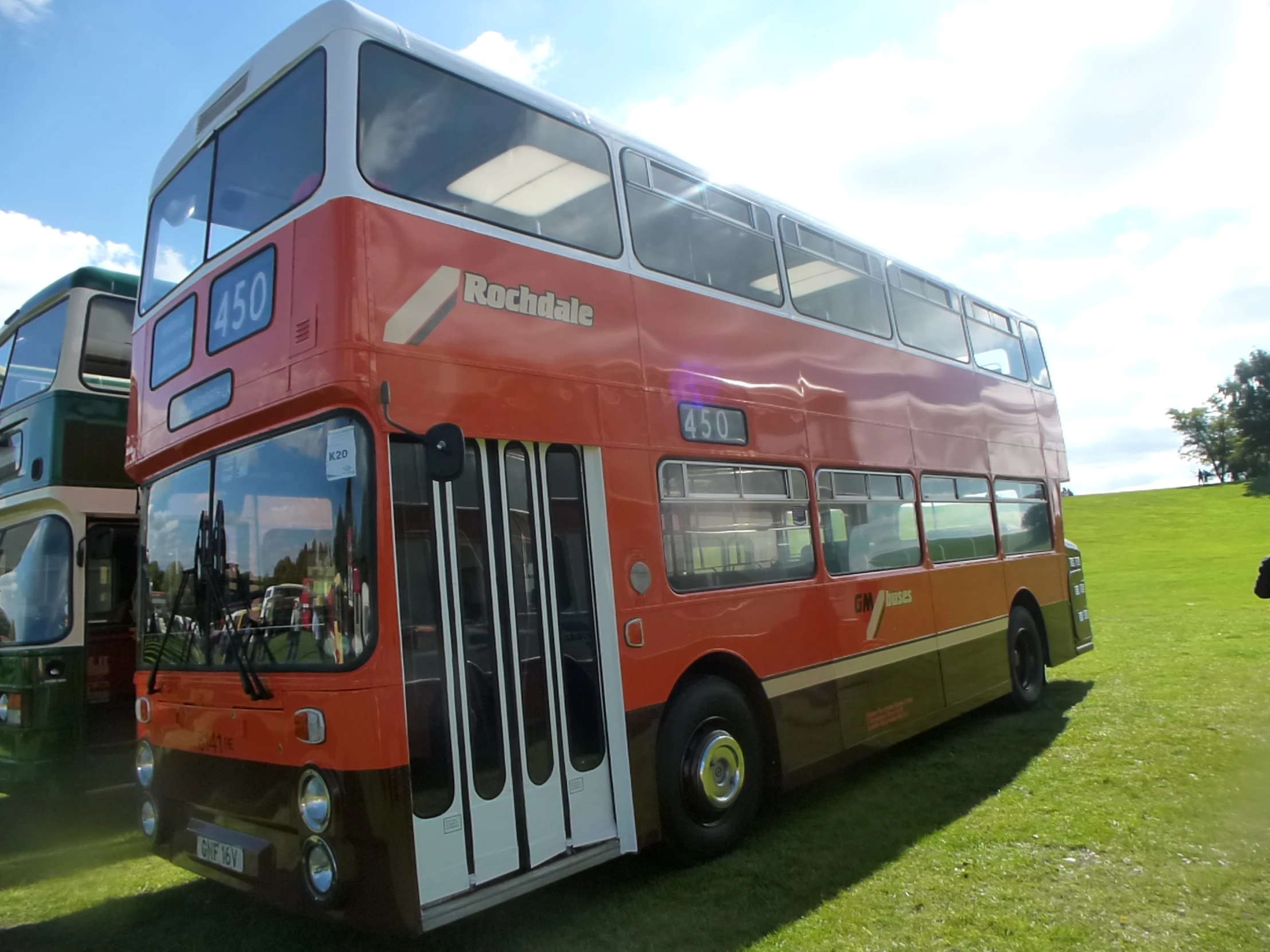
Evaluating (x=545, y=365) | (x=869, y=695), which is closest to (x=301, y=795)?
(x=545, y=365)

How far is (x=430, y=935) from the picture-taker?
15.5 ft

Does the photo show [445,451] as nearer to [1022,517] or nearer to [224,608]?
[224,608]

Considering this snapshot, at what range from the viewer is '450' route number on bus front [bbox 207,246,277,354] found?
460 cm

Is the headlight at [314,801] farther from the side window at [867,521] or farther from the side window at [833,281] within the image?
the side window at [833,281]

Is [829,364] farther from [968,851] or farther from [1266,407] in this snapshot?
[1266,407]

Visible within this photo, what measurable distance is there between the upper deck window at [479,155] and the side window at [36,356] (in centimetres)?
492

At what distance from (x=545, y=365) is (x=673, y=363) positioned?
1.12 metres

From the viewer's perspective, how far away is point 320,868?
3.96 m

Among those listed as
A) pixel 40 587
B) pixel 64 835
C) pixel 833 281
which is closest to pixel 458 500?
pixel 833 281

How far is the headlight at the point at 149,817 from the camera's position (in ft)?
16.5

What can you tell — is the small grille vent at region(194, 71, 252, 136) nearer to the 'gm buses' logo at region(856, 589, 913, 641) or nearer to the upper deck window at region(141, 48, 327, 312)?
the upper deck window at region(141, 48, 327, 312)

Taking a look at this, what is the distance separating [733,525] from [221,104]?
394cm

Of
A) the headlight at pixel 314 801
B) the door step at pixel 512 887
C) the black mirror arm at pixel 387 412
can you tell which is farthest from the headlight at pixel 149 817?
the black mirror arm at pixel 387 412

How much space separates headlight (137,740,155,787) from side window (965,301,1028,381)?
8.31 m
